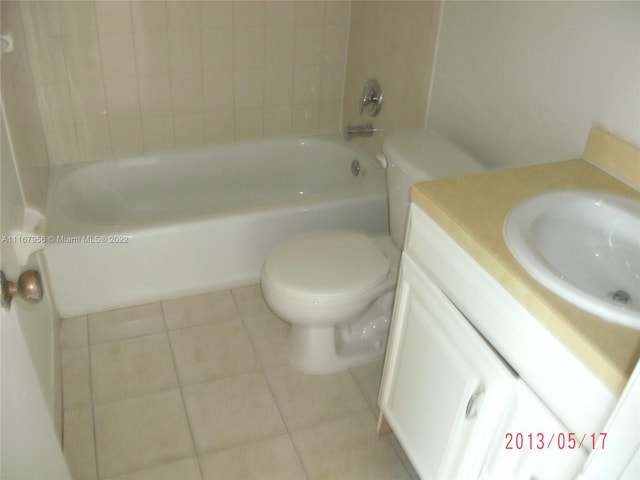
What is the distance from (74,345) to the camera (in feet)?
6.61

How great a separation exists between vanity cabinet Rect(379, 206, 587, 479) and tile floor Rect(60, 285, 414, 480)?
0.30 metres

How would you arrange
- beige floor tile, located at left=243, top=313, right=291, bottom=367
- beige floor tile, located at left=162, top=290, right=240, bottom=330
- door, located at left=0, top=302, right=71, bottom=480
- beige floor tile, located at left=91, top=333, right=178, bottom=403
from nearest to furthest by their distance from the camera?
door, located at left=0, top=302, right=71, bottom=480
beige floor tile, located at left=91, top=333, right=178, bottom=403
beige floor tile, located at left=243, top=313, right=291, bottom=367
beige floor tile, located at left=162, top=290, right=240, bottom=330

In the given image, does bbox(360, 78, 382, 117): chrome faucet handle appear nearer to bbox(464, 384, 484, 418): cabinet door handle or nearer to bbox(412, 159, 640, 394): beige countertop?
bbox(412, 159, 640, 394): beige countertop

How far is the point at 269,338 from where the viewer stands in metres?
2.08

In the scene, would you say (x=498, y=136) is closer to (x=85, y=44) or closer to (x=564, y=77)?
(x=564, y=77)

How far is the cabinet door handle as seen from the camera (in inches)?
44.0

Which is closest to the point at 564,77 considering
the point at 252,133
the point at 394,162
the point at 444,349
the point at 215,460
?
the point at 394,162

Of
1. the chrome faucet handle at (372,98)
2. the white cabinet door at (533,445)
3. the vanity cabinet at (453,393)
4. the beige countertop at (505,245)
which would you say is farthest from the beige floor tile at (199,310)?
the white cabinet door at (533,445)

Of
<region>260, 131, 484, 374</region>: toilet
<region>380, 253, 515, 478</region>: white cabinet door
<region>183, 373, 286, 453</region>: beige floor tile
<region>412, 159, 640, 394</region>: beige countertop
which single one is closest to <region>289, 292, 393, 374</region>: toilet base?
<region>260, 131, 484, 374</region>: toilet

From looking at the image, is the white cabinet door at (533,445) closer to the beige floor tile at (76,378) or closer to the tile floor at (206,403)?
the tile floor at (206,403)

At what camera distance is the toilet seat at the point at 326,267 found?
1725 millimetres

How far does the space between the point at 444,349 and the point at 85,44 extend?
189 centimetres

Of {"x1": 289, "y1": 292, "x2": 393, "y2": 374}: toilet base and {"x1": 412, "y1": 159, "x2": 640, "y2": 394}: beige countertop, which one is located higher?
{"x1": 412, "y1": 159, "x2": 640, "y2": 394}: beige countertop

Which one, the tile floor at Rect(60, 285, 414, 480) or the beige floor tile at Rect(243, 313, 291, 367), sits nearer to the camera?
the tile floor at Rect(60, 285, 414, 480)
